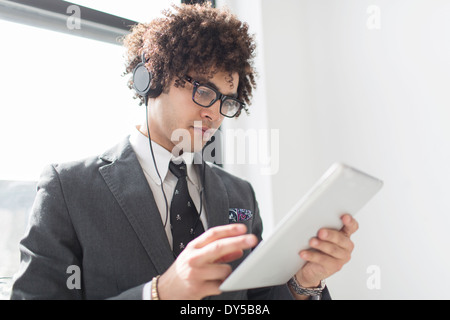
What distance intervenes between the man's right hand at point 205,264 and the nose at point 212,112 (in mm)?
550

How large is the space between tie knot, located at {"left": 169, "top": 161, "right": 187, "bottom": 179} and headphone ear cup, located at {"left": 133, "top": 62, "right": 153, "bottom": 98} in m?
0.26

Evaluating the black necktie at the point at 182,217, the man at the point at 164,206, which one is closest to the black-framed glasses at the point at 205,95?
the man at the point at 164,206

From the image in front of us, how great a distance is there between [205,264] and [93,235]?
435 mm

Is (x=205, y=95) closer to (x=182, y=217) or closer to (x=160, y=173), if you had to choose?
(x=160, y=173)

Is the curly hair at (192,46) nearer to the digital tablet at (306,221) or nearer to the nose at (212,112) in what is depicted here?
the nose at (212,112)

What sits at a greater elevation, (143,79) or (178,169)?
(143,79)

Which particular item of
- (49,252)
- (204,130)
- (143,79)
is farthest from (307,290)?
(143,79)

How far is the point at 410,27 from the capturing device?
5.30ft

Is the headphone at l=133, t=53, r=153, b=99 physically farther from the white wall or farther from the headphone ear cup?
the white wall

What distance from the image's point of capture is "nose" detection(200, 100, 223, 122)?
1178mm

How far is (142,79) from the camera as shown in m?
1.20

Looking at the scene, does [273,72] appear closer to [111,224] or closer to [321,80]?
[321,80]

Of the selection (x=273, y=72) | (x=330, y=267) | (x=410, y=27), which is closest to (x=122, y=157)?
(x=330, y=267)

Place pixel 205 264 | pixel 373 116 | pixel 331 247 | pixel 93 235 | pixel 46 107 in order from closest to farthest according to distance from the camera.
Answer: pixel 205 264
pixel 331 247
pixel 93 235
pixel 46 107
pixel 373 116
